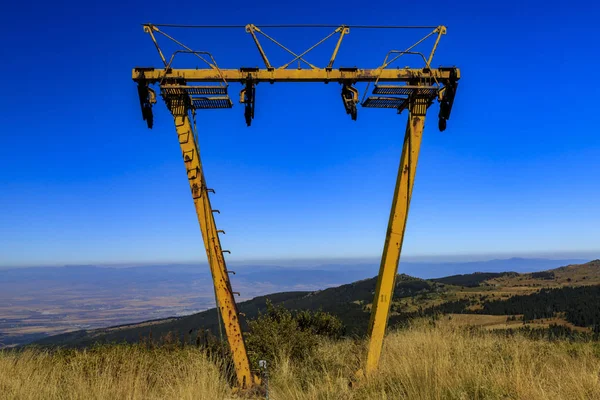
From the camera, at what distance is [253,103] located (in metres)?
7.11

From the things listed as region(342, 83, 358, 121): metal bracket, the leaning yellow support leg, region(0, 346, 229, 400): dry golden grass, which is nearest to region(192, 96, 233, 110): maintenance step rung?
region(342, 83, 358, 121): metal bracket

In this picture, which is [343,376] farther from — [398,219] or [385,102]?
[385,102]

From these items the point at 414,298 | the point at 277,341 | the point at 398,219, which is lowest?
the point at 414,298

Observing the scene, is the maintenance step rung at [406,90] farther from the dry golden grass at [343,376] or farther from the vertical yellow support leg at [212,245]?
the dry golden grass at [343,376]

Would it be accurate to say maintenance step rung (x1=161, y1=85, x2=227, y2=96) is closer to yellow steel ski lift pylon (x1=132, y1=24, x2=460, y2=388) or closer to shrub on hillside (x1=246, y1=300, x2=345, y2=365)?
yellow steel ski lift pylon (x1=132, y1=24, x2=460, y2=388)

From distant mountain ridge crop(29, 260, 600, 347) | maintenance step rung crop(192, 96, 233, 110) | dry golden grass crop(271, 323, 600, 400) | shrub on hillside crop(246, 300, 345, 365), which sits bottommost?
distant mountain ridge crop(29, 260, 600, 347)

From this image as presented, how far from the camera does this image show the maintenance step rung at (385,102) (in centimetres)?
716

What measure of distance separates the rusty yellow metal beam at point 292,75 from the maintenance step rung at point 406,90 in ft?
0.70

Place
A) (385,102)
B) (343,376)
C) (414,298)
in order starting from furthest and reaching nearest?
(414,298), (385,102), (343,376)

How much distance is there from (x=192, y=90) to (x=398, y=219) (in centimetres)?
410

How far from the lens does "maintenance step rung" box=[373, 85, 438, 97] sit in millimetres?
6910

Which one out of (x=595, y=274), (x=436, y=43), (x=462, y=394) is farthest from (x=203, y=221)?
(x=595, y=274)

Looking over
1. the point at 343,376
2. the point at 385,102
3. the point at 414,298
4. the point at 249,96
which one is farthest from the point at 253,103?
the point at 414,298

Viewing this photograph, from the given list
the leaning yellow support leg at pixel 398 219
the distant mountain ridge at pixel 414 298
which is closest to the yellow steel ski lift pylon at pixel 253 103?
the leaning yellow support leg at pixel 398 219
